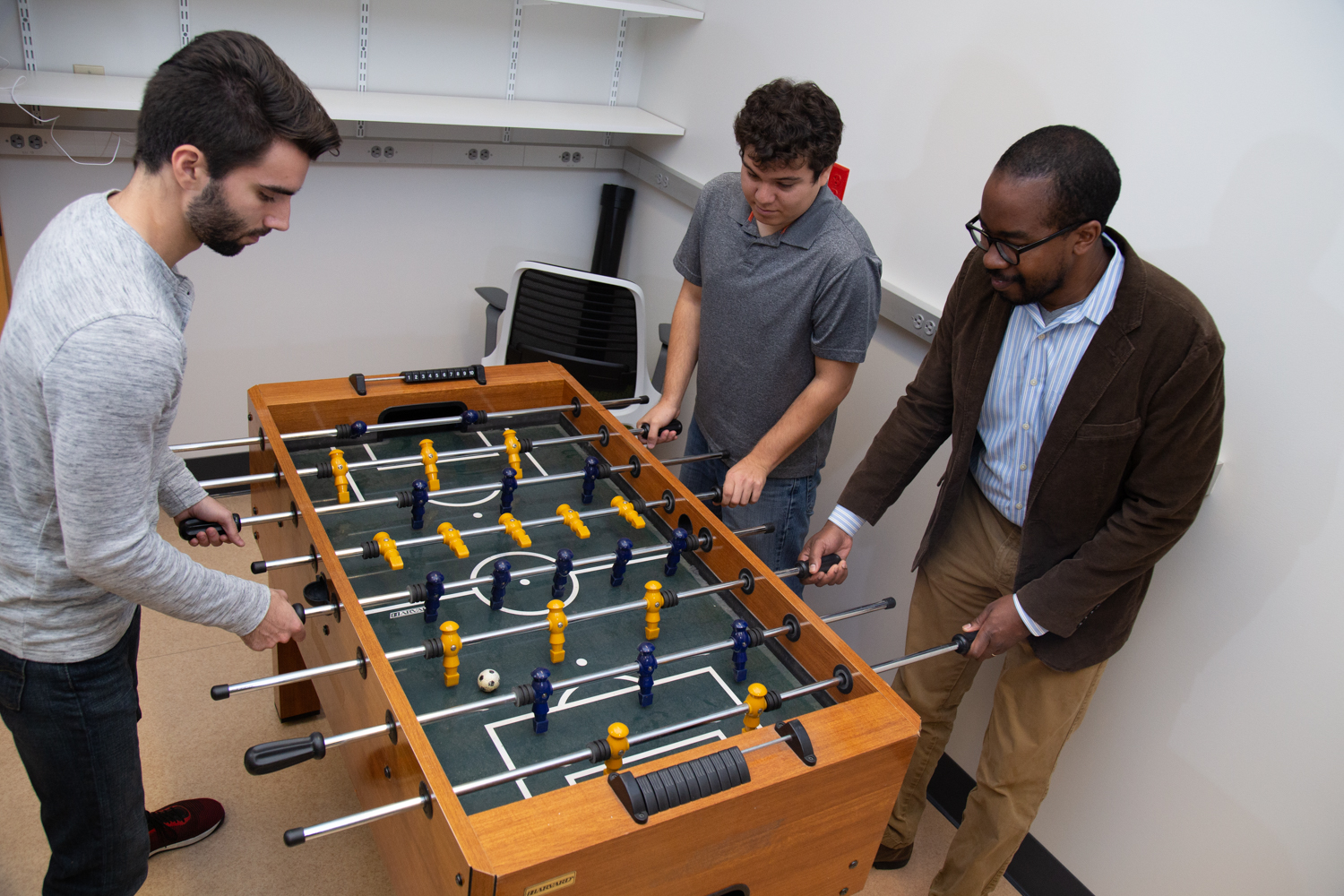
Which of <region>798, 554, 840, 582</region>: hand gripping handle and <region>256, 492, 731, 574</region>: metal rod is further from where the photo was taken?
<region>798, 554, 840, 582</region>: hand gripping handle

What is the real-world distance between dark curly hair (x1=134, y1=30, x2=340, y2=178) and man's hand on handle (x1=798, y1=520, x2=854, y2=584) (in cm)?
128

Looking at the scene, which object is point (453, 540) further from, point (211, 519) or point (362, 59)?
point (362, 59)

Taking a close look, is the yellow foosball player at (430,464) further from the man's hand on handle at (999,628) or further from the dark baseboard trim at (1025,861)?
the dark baseboard trim at (1025,861)

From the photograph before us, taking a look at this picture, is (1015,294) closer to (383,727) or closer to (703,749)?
(703,749)

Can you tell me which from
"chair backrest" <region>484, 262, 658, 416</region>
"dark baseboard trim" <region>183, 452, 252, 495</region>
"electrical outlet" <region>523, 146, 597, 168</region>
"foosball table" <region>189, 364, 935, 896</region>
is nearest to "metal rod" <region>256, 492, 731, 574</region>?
"foosball table" <region>189, 364, 935, 896</region>

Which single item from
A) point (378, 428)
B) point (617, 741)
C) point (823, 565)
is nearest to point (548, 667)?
point (617, 741)

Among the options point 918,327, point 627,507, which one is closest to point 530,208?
point 918,327

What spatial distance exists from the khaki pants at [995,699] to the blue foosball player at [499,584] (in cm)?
103

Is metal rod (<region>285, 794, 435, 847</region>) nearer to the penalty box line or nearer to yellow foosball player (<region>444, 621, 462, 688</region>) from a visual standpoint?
the penalty box line

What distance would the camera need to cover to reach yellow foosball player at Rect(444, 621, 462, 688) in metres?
1.54

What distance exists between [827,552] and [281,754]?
1.22m

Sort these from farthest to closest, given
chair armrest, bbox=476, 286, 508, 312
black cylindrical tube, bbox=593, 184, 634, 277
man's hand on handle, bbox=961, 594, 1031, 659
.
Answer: black cylindrical tube, bbox=593, 184, 634, 277
chair armrest, bbox=476, 286, 508, 312
man's hand on handle, bbox=961, 594, 1031, 659

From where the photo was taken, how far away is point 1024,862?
242cm

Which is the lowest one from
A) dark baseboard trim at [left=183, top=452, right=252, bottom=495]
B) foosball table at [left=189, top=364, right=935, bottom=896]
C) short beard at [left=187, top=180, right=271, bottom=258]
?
dark baseboard trim at [left=183, top=452, right=252, bottom=495]
